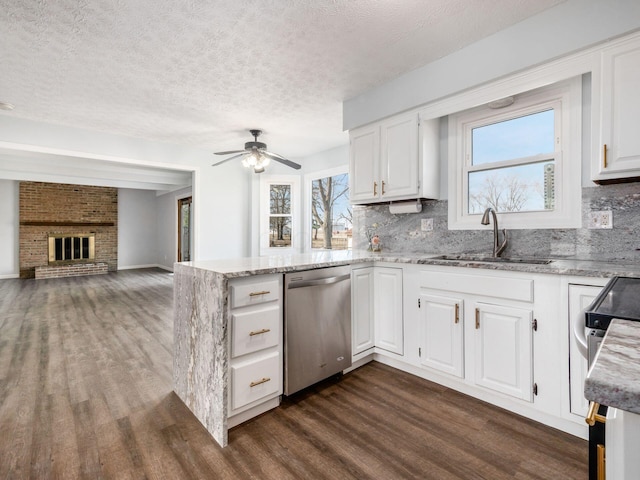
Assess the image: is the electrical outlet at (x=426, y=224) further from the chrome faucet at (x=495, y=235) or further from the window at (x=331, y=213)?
the window at (x=331, y=213)

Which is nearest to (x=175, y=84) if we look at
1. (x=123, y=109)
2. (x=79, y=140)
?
(x=123, y=109)

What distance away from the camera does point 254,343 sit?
6.36 ft

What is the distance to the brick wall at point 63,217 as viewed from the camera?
812 cm

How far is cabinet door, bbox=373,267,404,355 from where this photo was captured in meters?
2.57

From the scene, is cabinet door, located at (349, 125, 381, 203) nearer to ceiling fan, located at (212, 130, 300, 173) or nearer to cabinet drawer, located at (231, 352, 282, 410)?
ceiling fan, located at (212, 130, 300, 173)

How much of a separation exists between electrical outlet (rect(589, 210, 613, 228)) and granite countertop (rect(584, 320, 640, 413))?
6.51 feet

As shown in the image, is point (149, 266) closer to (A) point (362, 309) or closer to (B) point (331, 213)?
(B) point (331, 213)

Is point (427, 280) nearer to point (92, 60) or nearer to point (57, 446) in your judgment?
point (57, 446)

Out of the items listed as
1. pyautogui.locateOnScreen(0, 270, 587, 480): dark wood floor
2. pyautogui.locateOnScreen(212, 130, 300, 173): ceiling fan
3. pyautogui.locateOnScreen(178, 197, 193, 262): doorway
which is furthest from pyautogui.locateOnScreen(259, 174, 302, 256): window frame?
pyautogui.locateOnScreen(178, 197, 193, 262): doorway

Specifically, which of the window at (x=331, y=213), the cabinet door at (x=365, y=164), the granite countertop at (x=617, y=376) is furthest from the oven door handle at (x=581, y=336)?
the window at (x=331, y=213)

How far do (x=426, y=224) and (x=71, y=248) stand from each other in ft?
32.0

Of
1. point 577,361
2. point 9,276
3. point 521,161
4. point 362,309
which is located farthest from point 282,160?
point 9,276

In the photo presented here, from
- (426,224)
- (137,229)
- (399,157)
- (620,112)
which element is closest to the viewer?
(620,112)

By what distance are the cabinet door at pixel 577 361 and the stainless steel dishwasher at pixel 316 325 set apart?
138 centimetres
